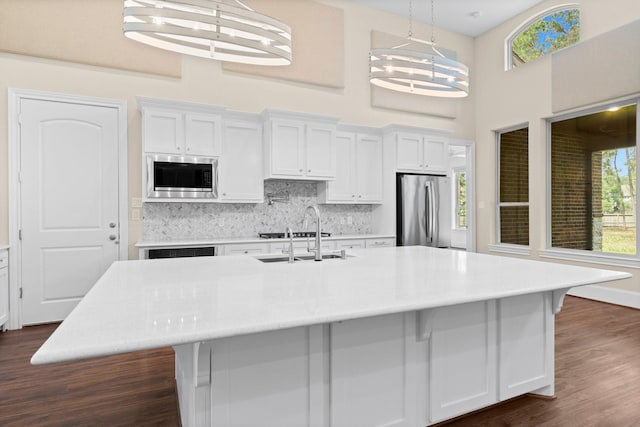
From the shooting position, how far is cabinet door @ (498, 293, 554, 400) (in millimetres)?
2039

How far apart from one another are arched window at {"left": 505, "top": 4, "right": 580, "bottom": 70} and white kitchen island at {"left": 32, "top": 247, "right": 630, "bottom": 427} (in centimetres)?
447

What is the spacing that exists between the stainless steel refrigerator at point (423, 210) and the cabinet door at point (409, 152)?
0.15 metres

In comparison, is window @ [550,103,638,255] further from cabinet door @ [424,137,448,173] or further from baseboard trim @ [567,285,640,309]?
cabinet door @ [424,137,448,173]

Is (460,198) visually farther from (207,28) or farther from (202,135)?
(207,28)

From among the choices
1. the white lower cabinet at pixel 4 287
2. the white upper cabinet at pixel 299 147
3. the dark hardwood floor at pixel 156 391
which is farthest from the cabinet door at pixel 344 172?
A: the white lower cabinet at pixel 4 287

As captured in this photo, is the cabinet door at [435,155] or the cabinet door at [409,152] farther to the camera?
the cabinet door at [435,155]

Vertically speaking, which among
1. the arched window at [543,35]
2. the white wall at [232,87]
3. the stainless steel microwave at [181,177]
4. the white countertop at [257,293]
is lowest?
the white countertop at [257,293]

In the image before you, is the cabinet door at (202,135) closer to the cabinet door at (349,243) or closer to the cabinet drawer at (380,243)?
the cabinet door at (349,243)

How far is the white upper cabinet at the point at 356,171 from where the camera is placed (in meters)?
4.99

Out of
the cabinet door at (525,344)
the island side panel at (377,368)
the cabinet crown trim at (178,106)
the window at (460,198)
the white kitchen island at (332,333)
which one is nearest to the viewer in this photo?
the white kitchen island at (332,333)

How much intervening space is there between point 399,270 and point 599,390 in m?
1.60

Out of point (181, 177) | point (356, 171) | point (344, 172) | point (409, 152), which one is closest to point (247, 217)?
point (181, 177)

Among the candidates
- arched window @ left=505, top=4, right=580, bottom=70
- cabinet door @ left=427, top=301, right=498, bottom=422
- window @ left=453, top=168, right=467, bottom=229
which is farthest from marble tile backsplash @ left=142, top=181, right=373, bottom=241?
window @ left=453, top=168, right=467, bottom=229

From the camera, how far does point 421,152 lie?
5301mm
